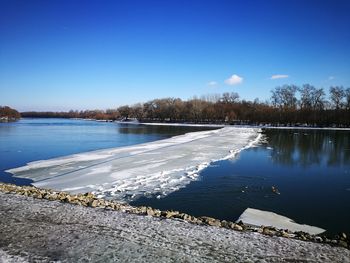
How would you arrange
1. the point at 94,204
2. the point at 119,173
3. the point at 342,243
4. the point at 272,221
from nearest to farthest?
1. the point at 342,243
2. the point at 272,221
3. the point at 94,204
4. the point at 119,173

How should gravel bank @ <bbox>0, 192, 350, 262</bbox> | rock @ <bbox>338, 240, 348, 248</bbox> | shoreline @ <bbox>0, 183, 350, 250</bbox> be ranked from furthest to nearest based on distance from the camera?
shoreline @ <bbox>0, 183, 350, 250</bbox> < rock @ <bbox>338, 240, 348, 248</bbox> < gravel bank @ <bbox>0, 192, 350, 262</bbox>

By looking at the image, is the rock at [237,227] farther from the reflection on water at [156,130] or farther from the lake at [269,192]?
the reflection on water at [156,130]

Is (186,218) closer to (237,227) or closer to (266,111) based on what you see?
(237,227)

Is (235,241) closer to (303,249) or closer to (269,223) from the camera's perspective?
(303,249)

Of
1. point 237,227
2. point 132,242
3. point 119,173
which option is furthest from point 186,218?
point 119,173

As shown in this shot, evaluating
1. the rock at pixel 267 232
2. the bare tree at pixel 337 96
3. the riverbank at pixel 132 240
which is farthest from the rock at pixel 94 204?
the bare tree at pixel 337 96

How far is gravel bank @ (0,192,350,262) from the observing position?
223 inches

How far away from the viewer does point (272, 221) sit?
345 inches

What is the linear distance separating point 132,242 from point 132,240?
4.0 inches

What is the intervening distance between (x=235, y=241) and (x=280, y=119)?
83390mm

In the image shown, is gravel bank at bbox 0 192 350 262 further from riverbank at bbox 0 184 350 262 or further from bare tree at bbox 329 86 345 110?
bare tree at bbox 329 86 345 110

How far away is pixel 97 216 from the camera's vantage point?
26.0 ft

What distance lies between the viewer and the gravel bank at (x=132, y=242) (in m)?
5.67

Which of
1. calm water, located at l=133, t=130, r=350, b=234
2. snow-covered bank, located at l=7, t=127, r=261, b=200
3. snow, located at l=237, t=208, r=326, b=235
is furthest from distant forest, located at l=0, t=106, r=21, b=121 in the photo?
snow, located at l=237, t=208, r=326, b=235
